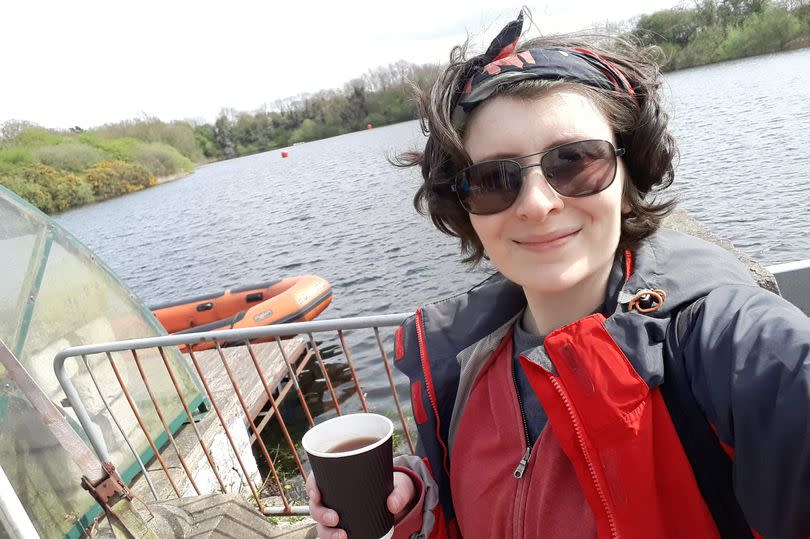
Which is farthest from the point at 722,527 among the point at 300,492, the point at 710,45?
the point at 710,45

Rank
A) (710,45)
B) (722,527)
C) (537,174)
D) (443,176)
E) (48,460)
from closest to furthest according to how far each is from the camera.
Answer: (722,527) → (537,174) → (443,176) → (48,460) → (710,45)

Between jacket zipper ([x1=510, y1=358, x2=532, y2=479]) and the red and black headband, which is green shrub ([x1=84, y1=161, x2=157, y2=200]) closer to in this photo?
the red and black headband

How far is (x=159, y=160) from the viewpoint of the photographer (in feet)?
238

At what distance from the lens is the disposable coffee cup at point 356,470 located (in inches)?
50.2

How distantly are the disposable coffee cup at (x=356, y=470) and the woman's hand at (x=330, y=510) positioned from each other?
0.01 m

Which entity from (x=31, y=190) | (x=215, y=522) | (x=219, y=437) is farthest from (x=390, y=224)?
(x=31, y=190)

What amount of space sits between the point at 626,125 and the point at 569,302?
0.43 meters

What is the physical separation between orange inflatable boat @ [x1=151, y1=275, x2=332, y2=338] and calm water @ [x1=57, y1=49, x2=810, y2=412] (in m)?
1.67

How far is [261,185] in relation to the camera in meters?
42.6

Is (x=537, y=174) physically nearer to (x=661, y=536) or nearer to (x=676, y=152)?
(x=676, y=152)

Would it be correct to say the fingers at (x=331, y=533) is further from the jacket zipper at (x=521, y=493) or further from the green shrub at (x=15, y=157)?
the green shrub at (x=15, y=157)

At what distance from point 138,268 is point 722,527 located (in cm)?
2317

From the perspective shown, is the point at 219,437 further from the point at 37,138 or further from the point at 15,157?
the point at 37,138

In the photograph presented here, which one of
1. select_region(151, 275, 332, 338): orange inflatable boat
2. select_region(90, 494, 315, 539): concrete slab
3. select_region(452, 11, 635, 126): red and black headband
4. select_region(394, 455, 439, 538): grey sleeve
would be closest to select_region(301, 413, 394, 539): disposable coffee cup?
select_region(394, 455, 439, 538): grey sleeve
